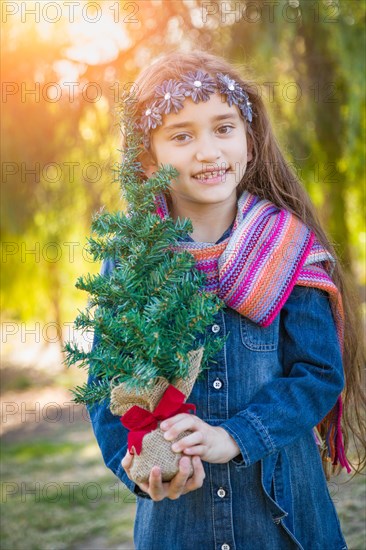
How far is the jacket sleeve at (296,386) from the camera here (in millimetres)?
1578

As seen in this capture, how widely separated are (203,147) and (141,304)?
0.47 m

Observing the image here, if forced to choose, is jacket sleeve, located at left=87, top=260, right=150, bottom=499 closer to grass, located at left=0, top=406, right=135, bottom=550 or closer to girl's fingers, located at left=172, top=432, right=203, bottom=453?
girl's fingers, located at left=172, top=432, right=203, bottom=453

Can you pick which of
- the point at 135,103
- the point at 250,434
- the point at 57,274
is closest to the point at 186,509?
the point at 250,434

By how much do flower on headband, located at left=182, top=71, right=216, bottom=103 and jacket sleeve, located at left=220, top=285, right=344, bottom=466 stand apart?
0.55m

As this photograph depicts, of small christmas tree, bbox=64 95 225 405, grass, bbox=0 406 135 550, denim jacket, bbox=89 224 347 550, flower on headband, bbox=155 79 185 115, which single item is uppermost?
flower on headband, bbox=155 79 185 115

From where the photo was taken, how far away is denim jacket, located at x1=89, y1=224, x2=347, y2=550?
5.45ft

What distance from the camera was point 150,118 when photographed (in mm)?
1738

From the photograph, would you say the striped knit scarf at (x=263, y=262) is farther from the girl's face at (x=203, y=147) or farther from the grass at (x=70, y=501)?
the grass at (x=70, y=501)

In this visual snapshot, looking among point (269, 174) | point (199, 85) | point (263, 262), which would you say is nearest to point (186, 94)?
point (199, 85)

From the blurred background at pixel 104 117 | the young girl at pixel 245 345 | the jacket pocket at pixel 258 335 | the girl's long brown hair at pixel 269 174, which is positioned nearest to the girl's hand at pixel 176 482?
the young girl at pixel 245 345

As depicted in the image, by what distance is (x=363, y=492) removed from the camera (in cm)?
328

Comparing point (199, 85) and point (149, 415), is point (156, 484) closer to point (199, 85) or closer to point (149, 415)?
point (149, 415)

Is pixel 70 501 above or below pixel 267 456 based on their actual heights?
below

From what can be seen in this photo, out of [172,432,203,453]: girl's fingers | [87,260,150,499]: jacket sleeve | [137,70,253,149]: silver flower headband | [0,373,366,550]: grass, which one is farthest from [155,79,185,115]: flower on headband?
[0,373,366,550]: grass
